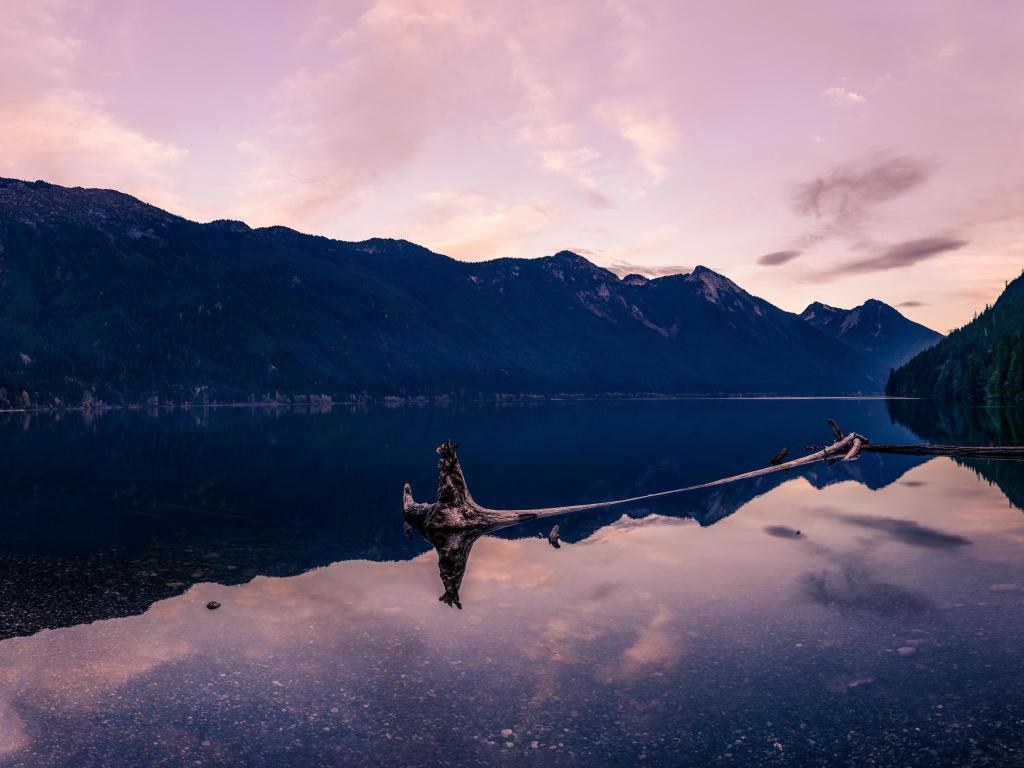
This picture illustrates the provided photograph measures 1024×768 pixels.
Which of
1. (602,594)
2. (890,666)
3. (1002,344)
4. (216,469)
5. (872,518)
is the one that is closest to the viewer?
(890,666)

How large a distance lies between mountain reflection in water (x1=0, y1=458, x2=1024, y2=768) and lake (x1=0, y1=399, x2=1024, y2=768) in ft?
0.24

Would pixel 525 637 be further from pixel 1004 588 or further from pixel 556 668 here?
pixel 1004 588

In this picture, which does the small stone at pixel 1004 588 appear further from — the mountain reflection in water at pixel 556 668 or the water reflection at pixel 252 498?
the water reflection at pixel 252 498

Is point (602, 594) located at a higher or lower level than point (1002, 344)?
lower

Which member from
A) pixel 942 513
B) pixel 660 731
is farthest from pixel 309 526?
pixel 942 513

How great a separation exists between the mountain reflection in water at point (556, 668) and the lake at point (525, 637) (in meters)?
0.07

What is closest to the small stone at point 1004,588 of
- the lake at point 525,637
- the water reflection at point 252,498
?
the lake at point 525,637

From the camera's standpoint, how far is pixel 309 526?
34.5 meters

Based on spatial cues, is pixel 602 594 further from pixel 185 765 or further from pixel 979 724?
pixel 185 765

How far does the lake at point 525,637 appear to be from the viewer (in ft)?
40.1

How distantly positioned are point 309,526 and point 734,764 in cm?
2703

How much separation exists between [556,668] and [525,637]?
2209 mm

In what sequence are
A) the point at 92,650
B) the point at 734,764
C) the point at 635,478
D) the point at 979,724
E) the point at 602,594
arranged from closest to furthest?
the point at 734,764
the point at 979,724
the point at 92,650
the point at 602,594
the point at 635,478

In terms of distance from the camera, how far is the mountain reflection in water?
1205cm
